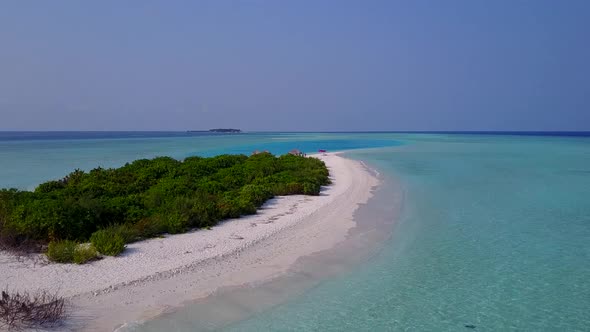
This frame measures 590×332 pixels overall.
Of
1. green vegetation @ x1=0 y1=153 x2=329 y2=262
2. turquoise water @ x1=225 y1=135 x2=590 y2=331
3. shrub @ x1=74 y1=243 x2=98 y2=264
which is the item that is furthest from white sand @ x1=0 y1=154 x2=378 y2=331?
turquoise water @ x1=225 y1=135 x2=590 y2=331

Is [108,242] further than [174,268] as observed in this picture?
Yes

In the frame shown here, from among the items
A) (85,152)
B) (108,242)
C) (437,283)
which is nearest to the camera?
(437,283)

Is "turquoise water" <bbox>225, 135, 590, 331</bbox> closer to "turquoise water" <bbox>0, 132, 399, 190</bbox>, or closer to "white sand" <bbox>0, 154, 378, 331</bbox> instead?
"white sand" <bbox>0, 154, 378, 331</bbox>

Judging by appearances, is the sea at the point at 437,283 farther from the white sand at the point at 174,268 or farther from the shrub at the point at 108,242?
the shrub at the point at 108,242

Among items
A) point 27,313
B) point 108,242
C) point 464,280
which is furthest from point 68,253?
→ point 464,280

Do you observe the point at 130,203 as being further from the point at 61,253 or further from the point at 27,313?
the point at 27,313

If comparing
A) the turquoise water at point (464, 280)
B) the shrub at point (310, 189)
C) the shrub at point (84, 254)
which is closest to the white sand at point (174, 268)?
the shrub at point (84, 254)

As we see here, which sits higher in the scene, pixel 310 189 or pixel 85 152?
pixel 310 189
